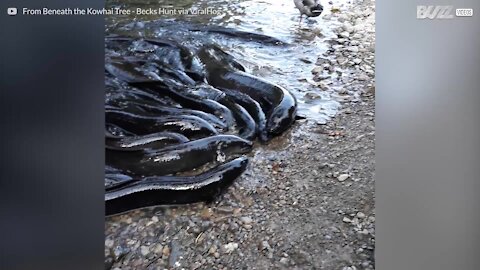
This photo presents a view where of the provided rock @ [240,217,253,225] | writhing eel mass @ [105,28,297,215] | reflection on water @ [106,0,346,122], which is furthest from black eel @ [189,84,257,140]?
rock @ [240,217,253,225]

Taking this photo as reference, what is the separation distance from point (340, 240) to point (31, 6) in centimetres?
135

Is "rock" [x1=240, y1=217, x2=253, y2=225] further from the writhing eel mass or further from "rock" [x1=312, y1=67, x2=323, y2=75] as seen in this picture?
"rock" [x1=312, y1=67, x2=323, y2=75]

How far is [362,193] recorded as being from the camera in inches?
59.2

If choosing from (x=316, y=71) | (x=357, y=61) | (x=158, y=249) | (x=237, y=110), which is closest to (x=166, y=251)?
(x=158, y=249)

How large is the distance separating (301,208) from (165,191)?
48 centimetres

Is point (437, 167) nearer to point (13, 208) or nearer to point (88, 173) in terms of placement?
point (88, 173)

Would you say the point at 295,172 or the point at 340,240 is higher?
the point at 295,172

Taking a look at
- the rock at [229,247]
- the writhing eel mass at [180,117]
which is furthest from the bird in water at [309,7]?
the rock at [229,247]

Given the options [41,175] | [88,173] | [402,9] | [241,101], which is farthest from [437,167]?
[41,175]

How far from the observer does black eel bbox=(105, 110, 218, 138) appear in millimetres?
1482

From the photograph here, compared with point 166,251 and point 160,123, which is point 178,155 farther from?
point 166,251

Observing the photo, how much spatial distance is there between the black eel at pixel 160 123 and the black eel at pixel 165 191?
16 cm

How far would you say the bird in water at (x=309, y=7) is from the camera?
5.03 feet

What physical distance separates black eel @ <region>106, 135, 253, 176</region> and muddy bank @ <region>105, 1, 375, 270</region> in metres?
0.10
